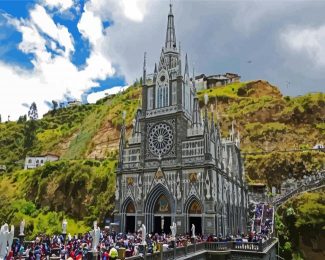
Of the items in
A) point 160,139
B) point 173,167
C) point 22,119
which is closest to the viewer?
point 173,167

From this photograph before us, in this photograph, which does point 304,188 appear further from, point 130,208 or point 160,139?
point 130,208

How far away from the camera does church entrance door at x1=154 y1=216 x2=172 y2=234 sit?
3628cm

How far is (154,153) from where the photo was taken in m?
38.6

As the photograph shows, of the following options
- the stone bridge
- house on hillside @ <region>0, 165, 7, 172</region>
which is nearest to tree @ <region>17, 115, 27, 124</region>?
house on hillside @ <region>0, 165, 7, 172</region>

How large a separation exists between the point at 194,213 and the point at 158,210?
14.6 feet

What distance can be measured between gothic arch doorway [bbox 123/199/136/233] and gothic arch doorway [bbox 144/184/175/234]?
209 cm

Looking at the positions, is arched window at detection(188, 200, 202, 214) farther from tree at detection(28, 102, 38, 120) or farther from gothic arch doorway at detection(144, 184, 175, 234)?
tree at detection(28, 102, 38, 120)

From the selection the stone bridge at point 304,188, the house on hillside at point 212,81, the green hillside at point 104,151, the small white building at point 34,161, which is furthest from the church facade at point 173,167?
the house on hillside at point 212,81

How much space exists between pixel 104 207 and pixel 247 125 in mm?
44979

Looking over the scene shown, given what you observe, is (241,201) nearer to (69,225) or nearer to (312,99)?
(69,225)

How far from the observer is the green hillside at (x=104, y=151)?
202 ft

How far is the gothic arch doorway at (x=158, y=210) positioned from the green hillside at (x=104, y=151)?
71.5 ft

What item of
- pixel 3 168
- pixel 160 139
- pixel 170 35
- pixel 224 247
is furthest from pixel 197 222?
pixel 3 168

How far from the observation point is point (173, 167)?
36.4 metres
